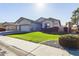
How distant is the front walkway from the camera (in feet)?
11.4

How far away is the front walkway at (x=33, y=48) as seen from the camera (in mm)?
3486

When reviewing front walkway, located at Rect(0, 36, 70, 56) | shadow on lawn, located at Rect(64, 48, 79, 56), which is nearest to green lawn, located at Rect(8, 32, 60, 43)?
front walkway, located at Rect(0, 36, 70, 56)

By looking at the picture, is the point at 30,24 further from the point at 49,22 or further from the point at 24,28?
the point at 49,22

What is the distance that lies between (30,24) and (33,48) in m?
0.35

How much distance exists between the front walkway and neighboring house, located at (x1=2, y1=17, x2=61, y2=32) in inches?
6.7

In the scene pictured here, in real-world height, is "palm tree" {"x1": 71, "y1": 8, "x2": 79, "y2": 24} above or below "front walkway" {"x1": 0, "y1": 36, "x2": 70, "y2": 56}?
above

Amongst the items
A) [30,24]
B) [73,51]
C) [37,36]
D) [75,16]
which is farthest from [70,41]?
[30,24]

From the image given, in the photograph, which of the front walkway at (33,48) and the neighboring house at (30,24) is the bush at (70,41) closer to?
the front walkway at (33,48)

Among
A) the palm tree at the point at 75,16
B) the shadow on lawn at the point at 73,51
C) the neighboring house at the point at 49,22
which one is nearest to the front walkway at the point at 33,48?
the shadow on lawn at the point at 73,51

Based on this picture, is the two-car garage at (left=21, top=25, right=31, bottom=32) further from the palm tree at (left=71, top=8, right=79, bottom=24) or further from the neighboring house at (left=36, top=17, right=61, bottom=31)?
the palm tree at (left=71, top=8, right=79, bottom=24)

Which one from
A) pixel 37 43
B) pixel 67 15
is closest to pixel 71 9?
pixel 67 15

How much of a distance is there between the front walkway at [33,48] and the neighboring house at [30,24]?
0.17m

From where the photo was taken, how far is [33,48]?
3531 millimetres

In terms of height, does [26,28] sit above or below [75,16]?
below
